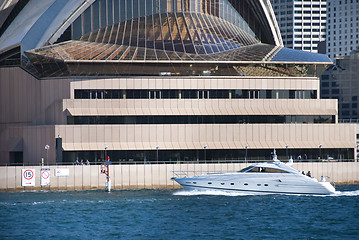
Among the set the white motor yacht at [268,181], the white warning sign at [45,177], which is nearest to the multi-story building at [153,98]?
the white warning sign at [45,177]

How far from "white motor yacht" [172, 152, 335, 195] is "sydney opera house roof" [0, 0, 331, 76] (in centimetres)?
1755

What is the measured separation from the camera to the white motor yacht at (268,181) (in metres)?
68.8

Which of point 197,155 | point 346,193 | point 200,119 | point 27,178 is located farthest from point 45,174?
point 346,193

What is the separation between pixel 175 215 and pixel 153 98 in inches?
1061

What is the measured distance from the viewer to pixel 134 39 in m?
90.1

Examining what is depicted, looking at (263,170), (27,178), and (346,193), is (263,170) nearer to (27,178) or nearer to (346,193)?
(346,193)

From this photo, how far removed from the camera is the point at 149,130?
80.8m

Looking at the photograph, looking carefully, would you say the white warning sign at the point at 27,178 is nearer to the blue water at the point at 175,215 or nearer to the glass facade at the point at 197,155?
the blue water at the point at 175,215

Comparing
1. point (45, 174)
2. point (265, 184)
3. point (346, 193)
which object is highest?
point (45, 174)

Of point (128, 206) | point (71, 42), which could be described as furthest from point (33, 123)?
point (128, 206)

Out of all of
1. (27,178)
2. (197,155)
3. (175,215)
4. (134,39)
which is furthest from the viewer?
(134,39)

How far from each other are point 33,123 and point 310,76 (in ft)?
100

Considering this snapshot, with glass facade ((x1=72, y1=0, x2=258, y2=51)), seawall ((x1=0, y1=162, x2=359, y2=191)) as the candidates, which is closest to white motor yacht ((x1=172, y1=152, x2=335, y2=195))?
seawall ((x1=0, y1=162, x2=359, y2=191))

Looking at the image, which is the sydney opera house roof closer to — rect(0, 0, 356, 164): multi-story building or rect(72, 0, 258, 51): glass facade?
rect(72, 0, 258, 51): glass facade
